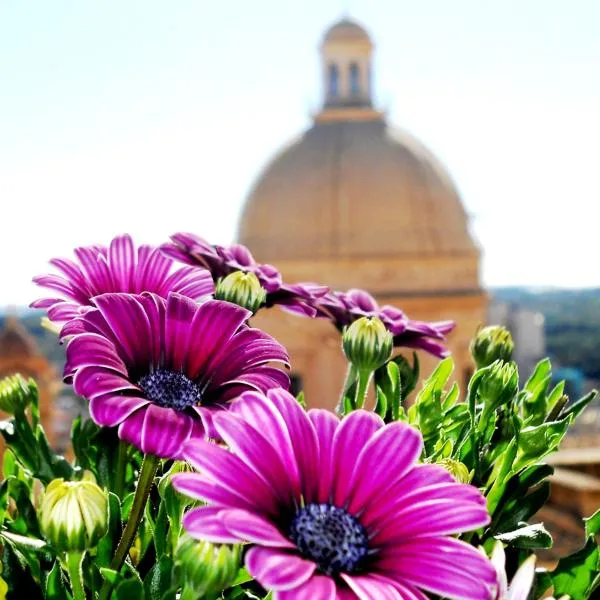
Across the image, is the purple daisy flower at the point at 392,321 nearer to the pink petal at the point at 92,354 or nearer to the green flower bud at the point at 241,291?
the green flower bud at the point at 241,291

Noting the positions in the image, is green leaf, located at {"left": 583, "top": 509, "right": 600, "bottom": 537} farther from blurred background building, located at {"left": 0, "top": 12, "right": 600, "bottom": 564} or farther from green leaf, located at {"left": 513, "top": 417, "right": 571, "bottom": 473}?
blurred background building, located at {"left": 0, "top": 12, "right": 600, "bottom": 564}

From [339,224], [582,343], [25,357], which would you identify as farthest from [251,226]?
[582,343]

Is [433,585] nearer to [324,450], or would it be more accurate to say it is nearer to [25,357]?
[324,450]

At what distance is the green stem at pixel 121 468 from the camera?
1.77ft

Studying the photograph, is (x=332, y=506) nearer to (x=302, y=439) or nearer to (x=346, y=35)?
(x=302, y=439)

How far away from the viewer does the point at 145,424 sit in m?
0.44

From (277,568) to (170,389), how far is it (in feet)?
0.53

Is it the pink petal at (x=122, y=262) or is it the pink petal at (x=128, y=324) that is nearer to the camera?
the pink petal at (x=128, y=324)

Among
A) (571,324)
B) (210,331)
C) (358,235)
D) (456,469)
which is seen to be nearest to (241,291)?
(210,331)

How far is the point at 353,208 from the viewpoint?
423 inches

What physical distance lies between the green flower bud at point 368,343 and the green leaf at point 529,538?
0.14 m

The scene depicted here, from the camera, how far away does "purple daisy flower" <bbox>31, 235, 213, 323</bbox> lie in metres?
0.61

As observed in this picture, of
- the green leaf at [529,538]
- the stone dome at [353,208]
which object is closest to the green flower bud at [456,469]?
the green leaf at [529,538]

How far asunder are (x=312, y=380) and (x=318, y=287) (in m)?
9.72
